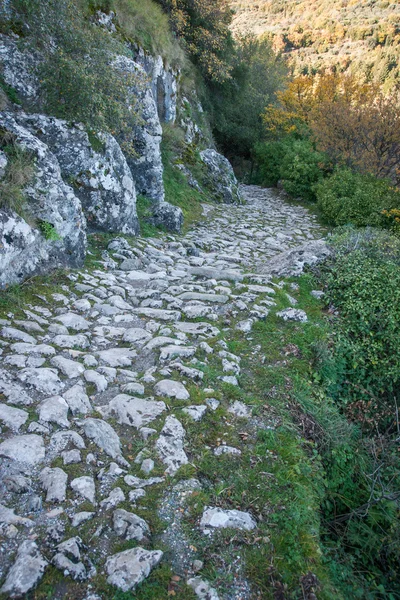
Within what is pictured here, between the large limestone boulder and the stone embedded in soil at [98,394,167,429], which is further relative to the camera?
the large limestone boulder

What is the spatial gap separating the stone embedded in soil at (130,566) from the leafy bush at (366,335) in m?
3.25

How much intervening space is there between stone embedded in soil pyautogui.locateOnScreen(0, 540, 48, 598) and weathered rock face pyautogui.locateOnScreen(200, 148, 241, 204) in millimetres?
14460

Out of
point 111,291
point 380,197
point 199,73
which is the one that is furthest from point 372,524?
point 199,73

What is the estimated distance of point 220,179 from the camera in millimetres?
15883

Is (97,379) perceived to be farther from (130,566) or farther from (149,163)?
(149,163)

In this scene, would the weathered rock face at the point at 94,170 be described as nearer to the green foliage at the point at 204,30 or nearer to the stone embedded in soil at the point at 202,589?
the stone embedded in soil at the point at 202,589

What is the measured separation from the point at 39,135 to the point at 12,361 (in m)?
5.00

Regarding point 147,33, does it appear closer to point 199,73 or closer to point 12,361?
point 199,73

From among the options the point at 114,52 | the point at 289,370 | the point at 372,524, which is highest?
the point at 114,52

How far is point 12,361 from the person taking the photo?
3.72 m

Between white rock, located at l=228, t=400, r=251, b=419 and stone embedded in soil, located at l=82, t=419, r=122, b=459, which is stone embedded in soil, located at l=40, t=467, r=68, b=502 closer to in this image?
stone embedded in soil, located at l=82, t=419, r=122, b=459

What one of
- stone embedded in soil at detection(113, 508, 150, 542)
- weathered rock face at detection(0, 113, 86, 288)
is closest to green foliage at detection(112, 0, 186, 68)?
weathered rock face at detection(0, 113, 86, 288)

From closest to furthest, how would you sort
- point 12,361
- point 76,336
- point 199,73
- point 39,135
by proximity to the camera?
point 12,361, point 76,336, point 39,135, point 199,73

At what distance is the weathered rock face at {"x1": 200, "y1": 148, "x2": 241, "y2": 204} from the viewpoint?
15.6m
